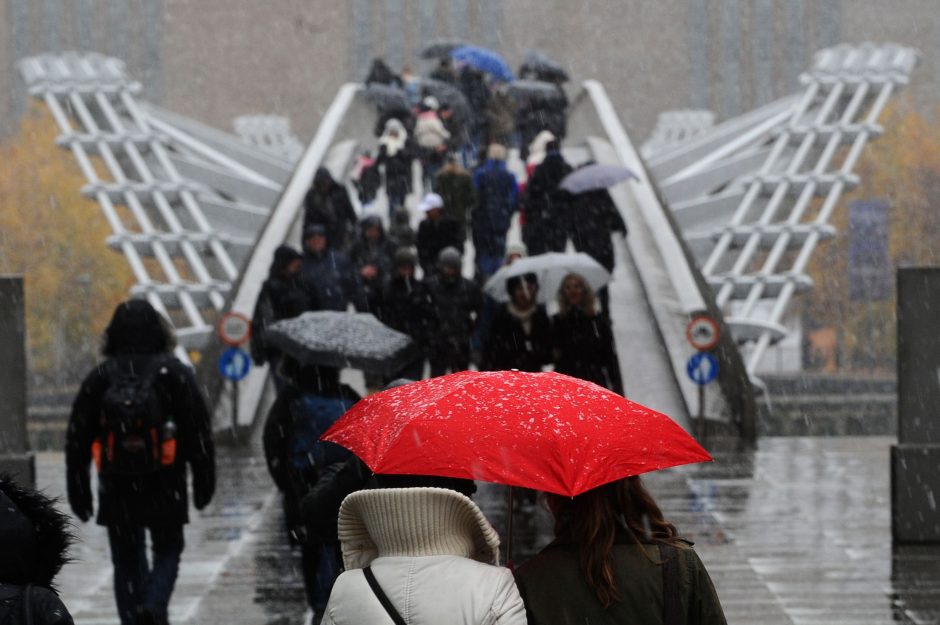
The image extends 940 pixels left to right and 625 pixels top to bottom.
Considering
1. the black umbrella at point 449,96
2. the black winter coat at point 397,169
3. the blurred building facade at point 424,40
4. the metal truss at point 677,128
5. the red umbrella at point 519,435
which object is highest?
the blurred building facade at point 424,40

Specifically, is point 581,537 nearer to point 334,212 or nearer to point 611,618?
point 611,618

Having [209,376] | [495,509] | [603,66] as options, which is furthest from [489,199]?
[603,66]

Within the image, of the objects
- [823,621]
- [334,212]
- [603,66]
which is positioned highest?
[603,66]

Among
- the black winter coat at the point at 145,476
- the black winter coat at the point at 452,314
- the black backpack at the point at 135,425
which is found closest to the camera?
the black backpack at the point at 135,425

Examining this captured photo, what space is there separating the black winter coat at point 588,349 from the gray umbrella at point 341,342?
3.85 meters

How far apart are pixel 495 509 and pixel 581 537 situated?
7.75 meters

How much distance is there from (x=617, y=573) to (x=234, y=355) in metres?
11.8

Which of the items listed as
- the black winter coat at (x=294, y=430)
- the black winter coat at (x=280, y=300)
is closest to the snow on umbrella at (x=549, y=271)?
the black winter coat at (x=280, y=300)

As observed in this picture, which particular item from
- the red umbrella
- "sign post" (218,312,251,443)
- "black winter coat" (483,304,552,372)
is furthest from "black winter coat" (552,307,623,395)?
the red umbrella

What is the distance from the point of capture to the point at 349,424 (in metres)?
4.28

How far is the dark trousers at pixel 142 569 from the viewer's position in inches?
273

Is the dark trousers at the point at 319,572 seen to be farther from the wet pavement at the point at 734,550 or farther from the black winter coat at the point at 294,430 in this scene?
the wet pavement at the point at 734,550

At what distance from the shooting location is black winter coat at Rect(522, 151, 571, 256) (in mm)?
16312

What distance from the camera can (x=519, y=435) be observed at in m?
3.88
